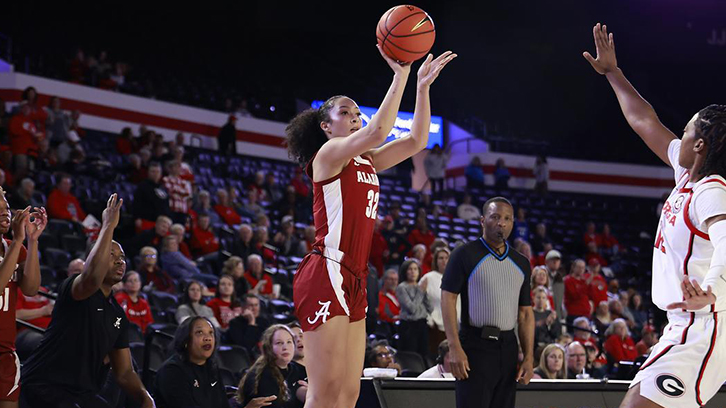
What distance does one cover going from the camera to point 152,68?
2055 centimetres

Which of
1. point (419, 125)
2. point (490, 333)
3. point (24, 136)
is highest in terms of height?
point (24, 136)

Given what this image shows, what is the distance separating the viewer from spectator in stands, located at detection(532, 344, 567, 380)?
27.2ft

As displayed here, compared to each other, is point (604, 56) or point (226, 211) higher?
point (226, 211)

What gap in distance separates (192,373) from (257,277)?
5028mm

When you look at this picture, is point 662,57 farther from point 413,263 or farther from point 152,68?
point 413,263

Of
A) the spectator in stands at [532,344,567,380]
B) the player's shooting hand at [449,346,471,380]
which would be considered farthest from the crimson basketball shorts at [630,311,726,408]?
the spectator in stands at [532,344,567,380]

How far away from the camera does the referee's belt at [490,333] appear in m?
5.73

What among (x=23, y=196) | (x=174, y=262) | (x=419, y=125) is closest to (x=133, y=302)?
(x=174, y=262)

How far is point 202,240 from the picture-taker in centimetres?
1266

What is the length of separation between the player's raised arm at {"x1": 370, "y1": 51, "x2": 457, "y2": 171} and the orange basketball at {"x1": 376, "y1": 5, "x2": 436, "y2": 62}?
3.3 inches

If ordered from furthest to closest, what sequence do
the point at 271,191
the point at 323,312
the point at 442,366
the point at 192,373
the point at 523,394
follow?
1. the point at 271,191
2. the point at 442,366
3. the point at 523,394
4. the point at 192,373
5. the point at 323,312

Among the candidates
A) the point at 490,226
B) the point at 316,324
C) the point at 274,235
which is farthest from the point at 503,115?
the point at 316,324

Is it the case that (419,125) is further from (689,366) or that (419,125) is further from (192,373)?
(192,373)

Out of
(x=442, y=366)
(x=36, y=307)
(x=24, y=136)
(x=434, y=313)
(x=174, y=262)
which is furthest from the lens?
(x=24, y=136)
